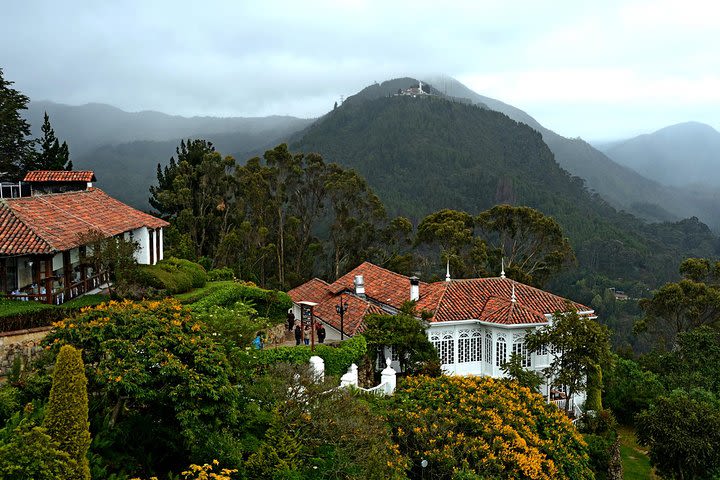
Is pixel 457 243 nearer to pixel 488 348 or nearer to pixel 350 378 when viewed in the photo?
pixel 488 348

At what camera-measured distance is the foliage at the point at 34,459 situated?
7770 mm

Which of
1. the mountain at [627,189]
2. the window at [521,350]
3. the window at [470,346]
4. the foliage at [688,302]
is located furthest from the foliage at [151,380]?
the mountain at [627,189]

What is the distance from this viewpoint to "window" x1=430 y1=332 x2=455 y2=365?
2305 cm

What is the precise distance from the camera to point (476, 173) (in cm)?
8775

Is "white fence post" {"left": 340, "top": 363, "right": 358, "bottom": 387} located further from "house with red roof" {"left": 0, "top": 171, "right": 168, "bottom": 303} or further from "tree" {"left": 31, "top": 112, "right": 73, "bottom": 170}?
"tree" {"left": 31, "top": 112, "right": 73, "bottom": 170}

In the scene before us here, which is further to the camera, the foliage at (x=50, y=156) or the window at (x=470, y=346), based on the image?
the foliage at (x=50, y=156)

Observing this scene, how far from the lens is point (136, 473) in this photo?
33.6 ft

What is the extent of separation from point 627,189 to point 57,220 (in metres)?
145

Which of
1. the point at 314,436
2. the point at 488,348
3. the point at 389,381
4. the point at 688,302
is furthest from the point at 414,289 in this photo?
the point at 688,302

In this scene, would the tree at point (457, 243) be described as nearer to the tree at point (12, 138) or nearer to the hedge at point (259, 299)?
the hedge at point (259, 299)

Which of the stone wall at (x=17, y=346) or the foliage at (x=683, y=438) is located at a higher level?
the stone wall at (x=17, y=346)

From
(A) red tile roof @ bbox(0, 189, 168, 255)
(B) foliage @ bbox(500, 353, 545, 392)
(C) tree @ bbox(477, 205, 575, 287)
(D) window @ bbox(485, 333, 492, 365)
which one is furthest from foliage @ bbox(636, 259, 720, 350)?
(A) red tile roof @ bbox(0, 189, 168, 255)

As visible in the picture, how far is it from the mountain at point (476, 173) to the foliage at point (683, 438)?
54021 millimetres

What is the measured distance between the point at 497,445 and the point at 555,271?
31141 mm
